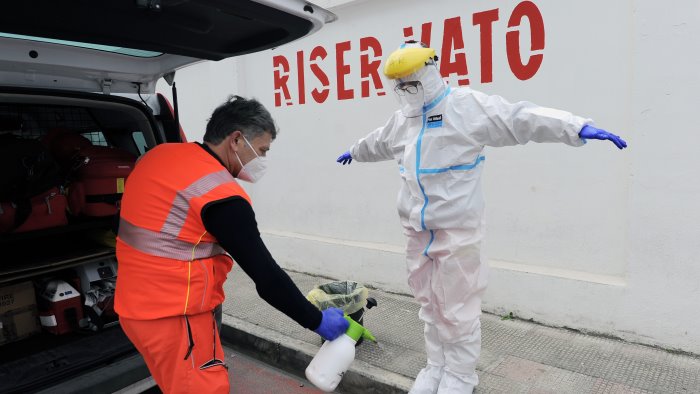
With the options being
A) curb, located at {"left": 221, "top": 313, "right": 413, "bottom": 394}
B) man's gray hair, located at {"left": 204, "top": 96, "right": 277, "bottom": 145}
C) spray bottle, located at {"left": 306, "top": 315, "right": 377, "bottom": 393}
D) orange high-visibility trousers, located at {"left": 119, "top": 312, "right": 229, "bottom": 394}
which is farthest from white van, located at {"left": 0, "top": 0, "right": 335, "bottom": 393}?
curb, located at {"left": 221, "top": 313, "right": 413, "bottom": 394}

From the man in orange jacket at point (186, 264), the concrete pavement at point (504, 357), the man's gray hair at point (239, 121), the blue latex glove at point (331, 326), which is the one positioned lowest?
the concrete pavement at point (504, 357)

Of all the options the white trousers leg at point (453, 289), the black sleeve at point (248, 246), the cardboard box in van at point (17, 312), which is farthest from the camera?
the white trousers leg at point (453, 289)

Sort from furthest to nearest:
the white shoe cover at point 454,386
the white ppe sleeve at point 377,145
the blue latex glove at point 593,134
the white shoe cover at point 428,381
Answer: the white ppe sleeve at point 377,145
the white shoe cover at point 428,381
the white shoe cover at point 454,386
the blue latex glove at point 593,134

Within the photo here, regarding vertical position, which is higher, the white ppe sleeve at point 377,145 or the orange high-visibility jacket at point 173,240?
the white ppe sleeve at point 377,145

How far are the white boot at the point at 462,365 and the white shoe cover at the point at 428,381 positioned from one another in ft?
0.23

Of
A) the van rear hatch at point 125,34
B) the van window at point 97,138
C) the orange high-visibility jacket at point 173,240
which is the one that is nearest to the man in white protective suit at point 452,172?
the van rear hatch at point 125,34

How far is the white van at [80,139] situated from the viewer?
1.97 m

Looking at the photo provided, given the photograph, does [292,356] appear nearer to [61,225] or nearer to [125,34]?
[61,225]

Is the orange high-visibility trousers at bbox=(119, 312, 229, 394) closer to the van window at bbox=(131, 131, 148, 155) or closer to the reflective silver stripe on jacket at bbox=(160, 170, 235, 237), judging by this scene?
the reflective silver stripe on jacket at bbox=(160, 170, 235, 237)

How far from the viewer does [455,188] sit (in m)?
2.59

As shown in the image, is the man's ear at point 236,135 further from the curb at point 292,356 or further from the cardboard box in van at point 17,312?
the curb at point 292,356

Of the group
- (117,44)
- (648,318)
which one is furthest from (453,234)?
(117,44)

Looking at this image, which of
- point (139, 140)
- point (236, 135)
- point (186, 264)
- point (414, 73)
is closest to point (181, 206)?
point (186, 264)

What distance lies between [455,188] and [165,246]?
149cm
